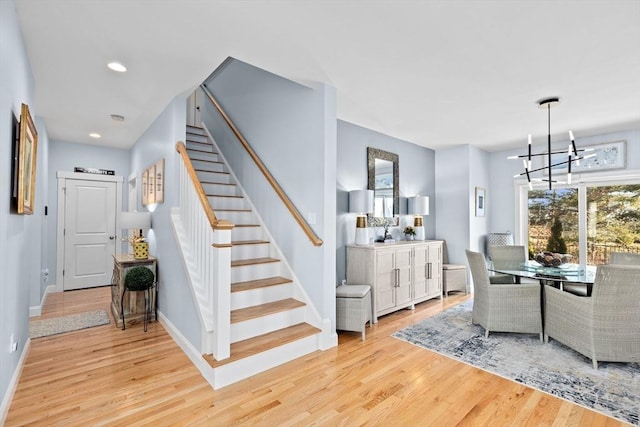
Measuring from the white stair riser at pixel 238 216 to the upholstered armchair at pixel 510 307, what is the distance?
2.69 metres

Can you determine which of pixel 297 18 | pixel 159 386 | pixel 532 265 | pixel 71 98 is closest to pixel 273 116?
pixel 297 18

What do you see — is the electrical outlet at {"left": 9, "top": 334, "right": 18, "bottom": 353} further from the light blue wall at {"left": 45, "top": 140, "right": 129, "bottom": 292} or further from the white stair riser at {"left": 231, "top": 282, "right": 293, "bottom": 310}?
the light blue wall at {"left": 45, "top": 140, "right": 129, "bottom": 292}

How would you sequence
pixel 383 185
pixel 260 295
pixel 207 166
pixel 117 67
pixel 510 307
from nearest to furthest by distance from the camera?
pixel 117 67
pixel 260 295
pixel 510 307
pixel 207 166
pixel 383 185

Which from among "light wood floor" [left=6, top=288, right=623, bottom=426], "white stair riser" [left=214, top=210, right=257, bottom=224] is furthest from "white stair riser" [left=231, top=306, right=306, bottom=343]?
"white stair riser" [left=214, top=210, right=257, bottom=224]

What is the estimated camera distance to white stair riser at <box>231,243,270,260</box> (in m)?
3.54

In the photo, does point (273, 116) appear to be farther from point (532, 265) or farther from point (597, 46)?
point (532, 265)

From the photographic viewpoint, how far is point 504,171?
5895mm

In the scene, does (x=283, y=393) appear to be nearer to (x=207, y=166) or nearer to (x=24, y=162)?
(x=24, y=162)

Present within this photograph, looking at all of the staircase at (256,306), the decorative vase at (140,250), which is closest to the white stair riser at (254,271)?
the staircase at (256,306)

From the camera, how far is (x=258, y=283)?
10.7ft

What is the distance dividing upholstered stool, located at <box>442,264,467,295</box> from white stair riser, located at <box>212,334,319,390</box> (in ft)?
9.80

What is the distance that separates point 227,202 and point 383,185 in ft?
7.60

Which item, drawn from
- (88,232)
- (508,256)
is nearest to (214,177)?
(88,232)

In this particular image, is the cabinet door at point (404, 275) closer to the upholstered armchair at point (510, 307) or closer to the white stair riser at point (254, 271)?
the upholstered armchair at point (510, 307)
